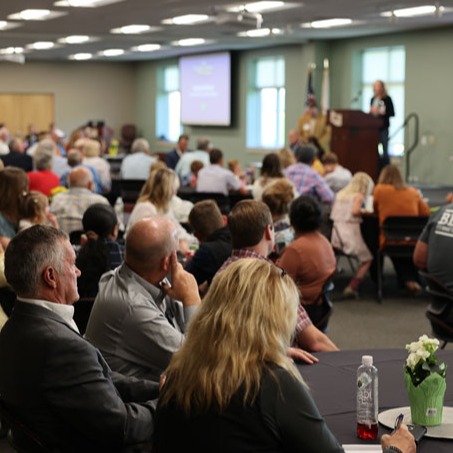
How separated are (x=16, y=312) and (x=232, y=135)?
59.2ft

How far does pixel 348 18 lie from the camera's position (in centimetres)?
1373

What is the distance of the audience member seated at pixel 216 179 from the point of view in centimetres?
1080

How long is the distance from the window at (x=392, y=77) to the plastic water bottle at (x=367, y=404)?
1309 cm

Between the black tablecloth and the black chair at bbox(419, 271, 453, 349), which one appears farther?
the black chair at bbox(419, 271, 453, 349)

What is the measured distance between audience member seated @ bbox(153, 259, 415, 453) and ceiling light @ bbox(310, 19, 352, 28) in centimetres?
1220

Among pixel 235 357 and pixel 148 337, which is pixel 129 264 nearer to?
pixel 148 337

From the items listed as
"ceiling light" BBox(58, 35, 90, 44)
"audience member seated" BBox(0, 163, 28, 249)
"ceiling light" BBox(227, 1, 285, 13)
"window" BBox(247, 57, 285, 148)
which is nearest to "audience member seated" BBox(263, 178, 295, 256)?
"audience member seated" BBox(0, 163, 28, 249)

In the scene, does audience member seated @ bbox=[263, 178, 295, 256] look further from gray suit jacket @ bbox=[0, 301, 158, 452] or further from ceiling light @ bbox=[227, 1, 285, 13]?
ceiling light @ bbox=[227, 1, 285, 13]

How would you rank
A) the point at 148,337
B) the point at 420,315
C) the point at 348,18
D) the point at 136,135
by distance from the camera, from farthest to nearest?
the point at 136,135 → the point at 348,18 → the point at 420,315 → the point at 148,337

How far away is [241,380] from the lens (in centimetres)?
221

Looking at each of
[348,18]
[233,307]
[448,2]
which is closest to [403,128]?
[348,18]

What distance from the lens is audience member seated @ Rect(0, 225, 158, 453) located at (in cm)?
269

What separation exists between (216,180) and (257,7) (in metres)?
2.67

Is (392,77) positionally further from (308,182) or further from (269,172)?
(269,172)
